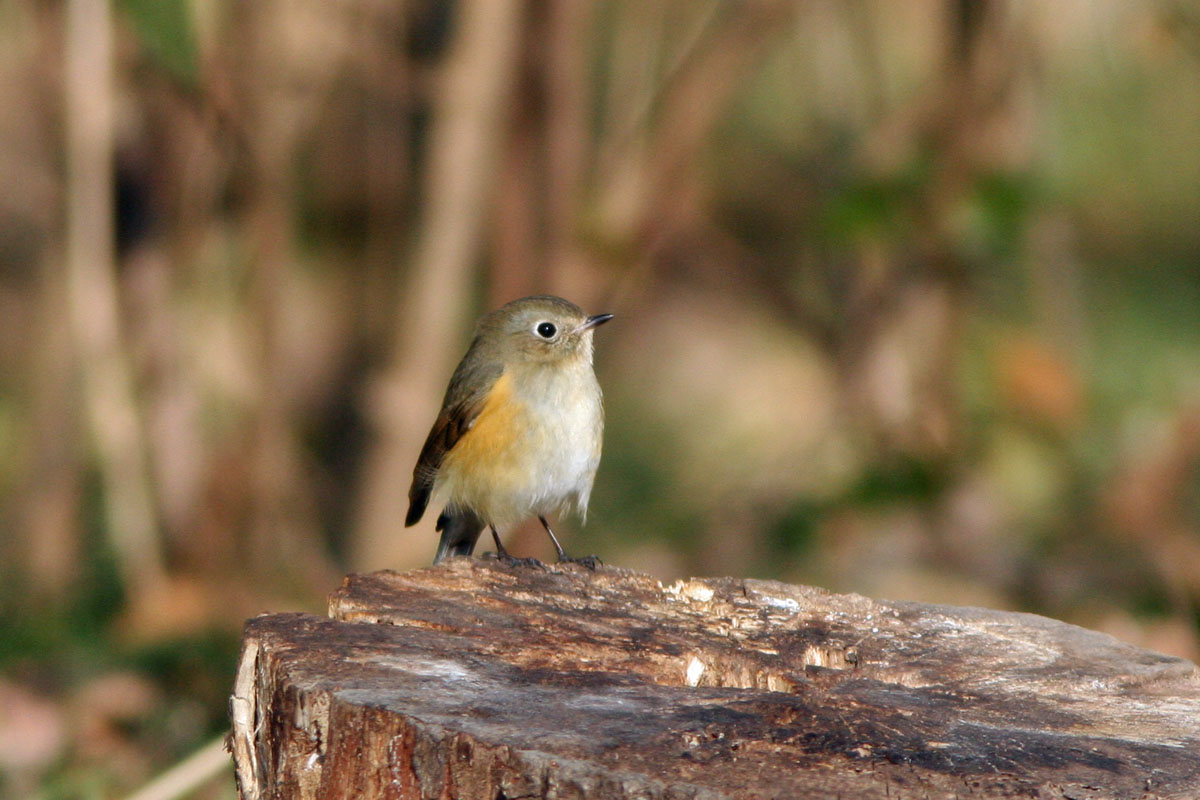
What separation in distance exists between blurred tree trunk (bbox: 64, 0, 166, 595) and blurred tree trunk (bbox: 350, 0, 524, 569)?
1112 millimetres

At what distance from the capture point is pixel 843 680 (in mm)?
2697

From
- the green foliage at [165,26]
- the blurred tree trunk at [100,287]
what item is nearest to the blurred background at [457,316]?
the blurred tree trunk at [100,287]

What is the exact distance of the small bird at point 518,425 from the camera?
14.0 feet

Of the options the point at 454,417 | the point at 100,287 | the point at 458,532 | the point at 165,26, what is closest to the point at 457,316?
the point at 100,287

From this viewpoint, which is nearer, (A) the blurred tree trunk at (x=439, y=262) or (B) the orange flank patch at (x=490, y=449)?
(B) the orange flank patch at (x=490, y=449)

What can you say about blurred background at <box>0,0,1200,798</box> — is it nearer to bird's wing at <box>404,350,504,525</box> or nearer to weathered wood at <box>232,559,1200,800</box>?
bird's wing at <box>404,350,504,525</box>

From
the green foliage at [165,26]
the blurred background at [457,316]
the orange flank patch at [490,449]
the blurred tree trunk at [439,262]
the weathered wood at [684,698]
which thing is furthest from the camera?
the blurred tree trunk at [439,262]

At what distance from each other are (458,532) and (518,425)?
2.05 ft

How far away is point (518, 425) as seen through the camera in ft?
14.1

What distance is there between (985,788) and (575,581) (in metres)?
1.30

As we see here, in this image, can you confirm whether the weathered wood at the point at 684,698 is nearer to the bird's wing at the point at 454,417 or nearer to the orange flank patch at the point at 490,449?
the orange flank patch at the point at 490,449

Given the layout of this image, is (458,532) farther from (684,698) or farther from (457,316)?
(457,316)

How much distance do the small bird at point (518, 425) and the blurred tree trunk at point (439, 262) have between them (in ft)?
6.80

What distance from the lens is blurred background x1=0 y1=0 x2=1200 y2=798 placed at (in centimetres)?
614
